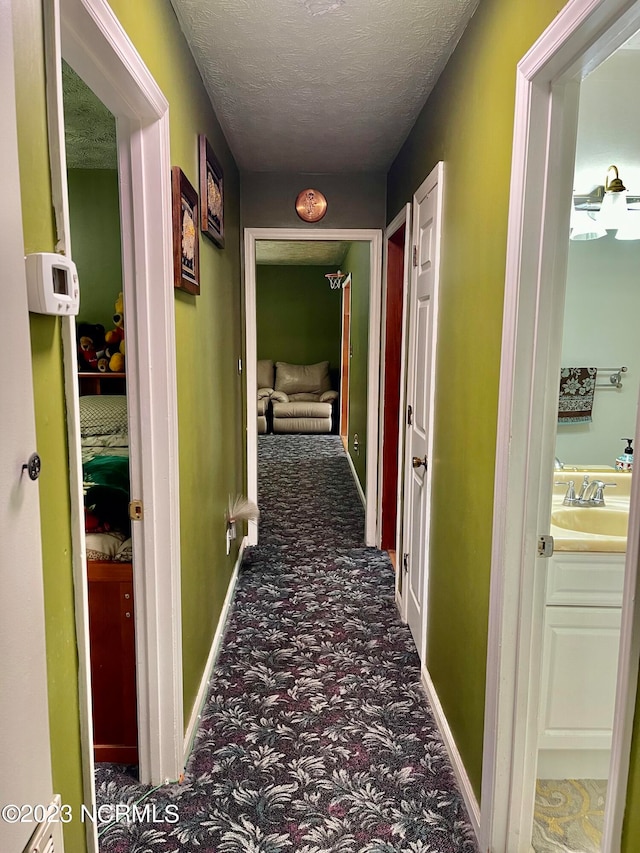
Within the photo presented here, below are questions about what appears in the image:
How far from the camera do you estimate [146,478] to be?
176cm

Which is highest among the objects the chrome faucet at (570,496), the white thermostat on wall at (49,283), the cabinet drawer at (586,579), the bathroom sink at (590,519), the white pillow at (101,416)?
the white thermostat on wall at (49,283)

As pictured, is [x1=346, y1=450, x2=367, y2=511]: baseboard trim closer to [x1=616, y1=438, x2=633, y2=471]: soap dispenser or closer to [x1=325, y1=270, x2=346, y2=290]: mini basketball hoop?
[x1=325, y1=270, x2=346, y2=290]: mini basketball hoop

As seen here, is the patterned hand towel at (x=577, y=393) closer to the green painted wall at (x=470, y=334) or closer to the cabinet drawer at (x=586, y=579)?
the green painted wall at (x=470, y=334)

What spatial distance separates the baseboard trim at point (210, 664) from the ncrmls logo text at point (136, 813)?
194 mm

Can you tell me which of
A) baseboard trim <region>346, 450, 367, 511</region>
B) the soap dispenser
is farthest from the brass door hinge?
baseboard trim <region>346, 450, 367, 511</region>

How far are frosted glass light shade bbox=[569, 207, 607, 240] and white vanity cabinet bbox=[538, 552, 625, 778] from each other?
1173 mm

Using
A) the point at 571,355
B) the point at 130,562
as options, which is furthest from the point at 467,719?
the point at 571,355

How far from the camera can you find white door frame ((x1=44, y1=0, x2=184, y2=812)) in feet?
4.95

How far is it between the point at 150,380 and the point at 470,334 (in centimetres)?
101

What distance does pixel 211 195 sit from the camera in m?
2.47

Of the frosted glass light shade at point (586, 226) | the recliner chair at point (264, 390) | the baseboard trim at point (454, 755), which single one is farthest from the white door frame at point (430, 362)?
the recliner chair at point (264, 390)

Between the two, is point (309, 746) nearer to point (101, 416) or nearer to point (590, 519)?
point (590, 519)

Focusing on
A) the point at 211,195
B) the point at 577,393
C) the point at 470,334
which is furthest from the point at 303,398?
the point at 470,334

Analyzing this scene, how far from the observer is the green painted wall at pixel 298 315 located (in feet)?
30.3
